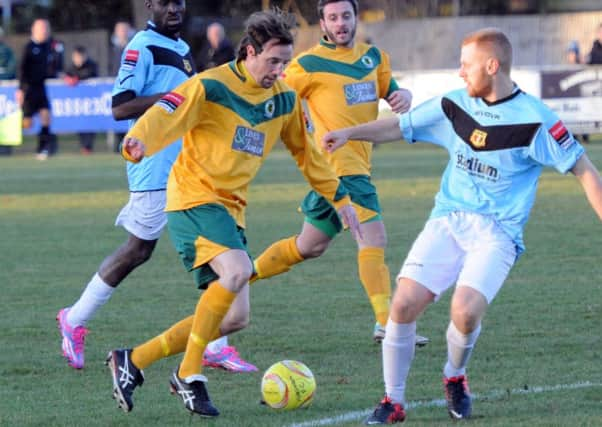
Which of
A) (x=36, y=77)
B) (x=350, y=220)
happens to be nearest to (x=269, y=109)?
(x=350, y=220)

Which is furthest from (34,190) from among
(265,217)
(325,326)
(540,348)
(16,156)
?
(540,348)

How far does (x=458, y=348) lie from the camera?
555 centimetres

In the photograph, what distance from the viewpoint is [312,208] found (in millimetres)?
7754

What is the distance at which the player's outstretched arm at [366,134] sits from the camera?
5.85 meters

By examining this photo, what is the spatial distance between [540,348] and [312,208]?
1.59 m

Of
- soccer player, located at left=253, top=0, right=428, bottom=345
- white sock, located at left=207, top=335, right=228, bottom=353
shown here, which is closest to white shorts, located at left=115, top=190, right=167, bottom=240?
white sock, located at left=207, top=335, right=228, bottom=353

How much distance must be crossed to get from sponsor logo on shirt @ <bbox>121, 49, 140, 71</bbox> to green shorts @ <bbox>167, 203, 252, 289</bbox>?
54.3 inches

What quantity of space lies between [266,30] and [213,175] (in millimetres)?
690

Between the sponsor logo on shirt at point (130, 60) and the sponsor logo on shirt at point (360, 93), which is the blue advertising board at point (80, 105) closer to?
the sponsor logo on shirt at point (360, 93)

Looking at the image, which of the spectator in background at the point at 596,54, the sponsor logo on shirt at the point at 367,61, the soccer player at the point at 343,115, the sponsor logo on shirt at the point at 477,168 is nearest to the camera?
the sponsor logo on shirt at the point at 477,168

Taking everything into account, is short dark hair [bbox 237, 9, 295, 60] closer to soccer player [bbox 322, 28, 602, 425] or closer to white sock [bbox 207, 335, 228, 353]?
soccer player [bbox 322, 28, 602, 425]

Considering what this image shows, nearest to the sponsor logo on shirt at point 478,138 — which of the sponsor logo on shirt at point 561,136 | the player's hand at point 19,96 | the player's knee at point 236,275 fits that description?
the sponsor logo on shirt at point 561,136

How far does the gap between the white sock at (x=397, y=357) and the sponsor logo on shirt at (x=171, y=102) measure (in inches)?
51.6

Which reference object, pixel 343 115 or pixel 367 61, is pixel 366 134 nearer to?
pixel 343 115
